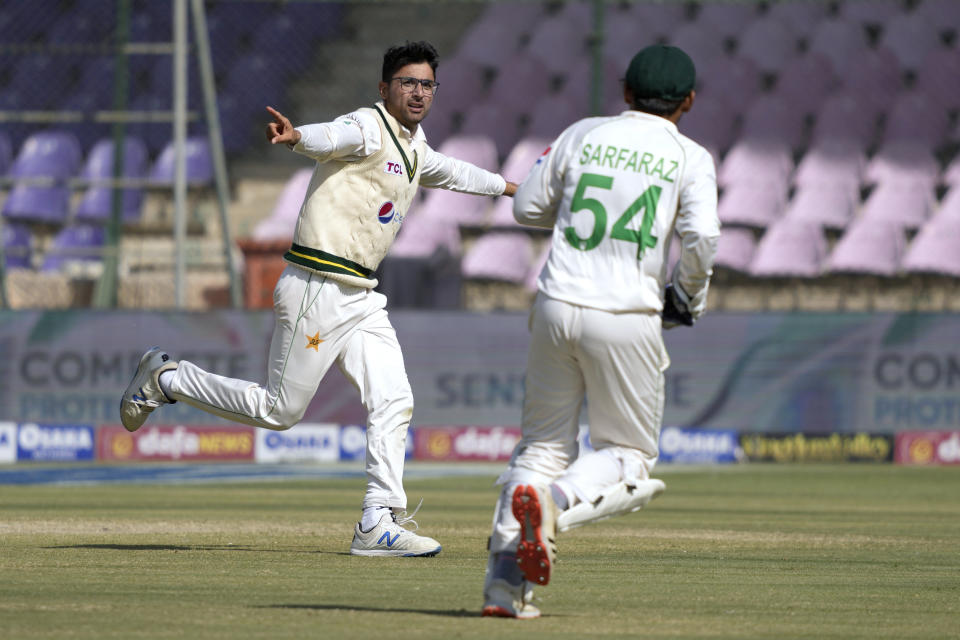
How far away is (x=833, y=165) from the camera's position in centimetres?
2364

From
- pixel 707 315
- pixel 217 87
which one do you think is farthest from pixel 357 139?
pixel 217 87

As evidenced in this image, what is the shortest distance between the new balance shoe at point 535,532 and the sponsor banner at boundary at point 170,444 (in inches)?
540

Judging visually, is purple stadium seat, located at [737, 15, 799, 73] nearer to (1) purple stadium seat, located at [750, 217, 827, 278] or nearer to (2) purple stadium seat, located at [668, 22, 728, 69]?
(2) purple stadium seat, located at [668, 22, 728, 69]

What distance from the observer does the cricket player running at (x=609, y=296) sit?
527 centimetres

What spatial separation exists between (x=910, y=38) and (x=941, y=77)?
0.90 meters

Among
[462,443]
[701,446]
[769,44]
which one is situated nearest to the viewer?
[701,446]

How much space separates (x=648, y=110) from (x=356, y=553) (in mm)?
2908

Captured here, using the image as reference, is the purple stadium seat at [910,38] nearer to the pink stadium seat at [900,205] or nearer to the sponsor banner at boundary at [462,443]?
the pink stadium seat at [900,205]

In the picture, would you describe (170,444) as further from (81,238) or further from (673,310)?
(673,310)

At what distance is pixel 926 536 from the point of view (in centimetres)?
936

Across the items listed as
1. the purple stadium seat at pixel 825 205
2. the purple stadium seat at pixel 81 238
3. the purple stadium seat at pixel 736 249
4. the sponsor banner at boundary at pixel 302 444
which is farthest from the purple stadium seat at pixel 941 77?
the purple stadium seat at pixel 81 238

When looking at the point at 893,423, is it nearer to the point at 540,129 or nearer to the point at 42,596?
the point at 540,129

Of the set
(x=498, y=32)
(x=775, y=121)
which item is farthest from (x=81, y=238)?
(x=775, y=121)

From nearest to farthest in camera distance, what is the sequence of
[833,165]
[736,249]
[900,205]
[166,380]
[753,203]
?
[166,380] < [736,249] < [900,205] < [753,203] < [833,165]
